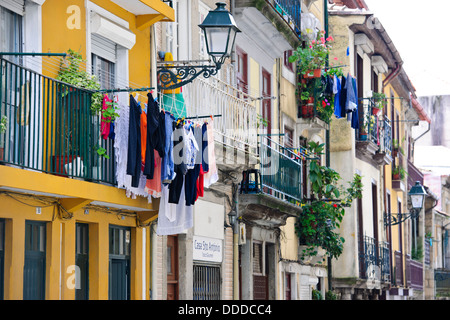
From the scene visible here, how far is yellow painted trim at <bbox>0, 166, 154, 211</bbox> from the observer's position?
456 inches

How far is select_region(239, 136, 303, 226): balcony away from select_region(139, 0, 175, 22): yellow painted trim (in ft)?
13.4

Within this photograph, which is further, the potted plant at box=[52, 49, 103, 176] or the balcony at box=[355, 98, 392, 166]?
the balcony at box=[355, 98, 392, 166]

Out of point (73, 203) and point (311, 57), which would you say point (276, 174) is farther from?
point (73, 203)

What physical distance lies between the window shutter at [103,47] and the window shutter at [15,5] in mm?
1709

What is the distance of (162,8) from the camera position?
15.7 m

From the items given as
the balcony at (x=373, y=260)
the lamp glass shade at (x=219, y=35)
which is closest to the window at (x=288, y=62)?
the balcony at (x=373, y=260)

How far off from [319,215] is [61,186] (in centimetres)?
1175

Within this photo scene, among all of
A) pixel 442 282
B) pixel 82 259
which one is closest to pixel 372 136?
pixel 82 259

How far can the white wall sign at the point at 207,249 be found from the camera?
17.5 meters

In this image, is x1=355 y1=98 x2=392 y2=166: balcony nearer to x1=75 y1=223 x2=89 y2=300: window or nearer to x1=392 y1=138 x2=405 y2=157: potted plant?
x1=392 y1=138 x2=405 y2=157: potted plant

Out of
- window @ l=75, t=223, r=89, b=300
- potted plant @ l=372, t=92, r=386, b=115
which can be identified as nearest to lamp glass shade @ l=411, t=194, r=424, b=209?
potted plant @ l=372, t=92, r=386, b=115

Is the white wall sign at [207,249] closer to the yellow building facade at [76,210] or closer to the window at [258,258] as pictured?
the yellow building facade at [76,210]

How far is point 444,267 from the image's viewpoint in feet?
160
